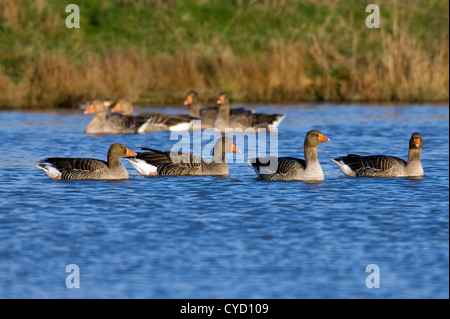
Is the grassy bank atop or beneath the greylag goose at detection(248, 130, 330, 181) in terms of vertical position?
atop

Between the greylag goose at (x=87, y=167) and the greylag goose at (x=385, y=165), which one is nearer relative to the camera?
the greylag goose at (x=87, y=167)

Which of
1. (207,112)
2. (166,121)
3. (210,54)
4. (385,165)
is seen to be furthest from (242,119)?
(385,165)

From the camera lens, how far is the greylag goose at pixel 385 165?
14.8 m

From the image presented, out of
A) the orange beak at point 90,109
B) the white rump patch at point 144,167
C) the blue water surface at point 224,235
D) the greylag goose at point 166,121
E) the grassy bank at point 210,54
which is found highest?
the grassy bank at point 210,54

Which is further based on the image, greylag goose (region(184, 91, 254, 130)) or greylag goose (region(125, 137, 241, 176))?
greylag goose (region(184, 91, 254, 130))

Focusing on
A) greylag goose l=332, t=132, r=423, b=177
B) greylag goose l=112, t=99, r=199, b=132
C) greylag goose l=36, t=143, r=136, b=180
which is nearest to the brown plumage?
greylag goose l=112, t=99, r=199, b=132

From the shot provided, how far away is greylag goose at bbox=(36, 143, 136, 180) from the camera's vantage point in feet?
47.4

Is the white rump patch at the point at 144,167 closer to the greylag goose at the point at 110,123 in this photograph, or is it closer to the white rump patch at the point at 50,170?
the white rump patch at the point at 50,170

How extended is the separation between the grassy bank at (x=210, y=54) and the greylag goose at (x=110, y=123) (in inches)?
197

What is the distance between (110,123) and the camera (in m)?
22.5

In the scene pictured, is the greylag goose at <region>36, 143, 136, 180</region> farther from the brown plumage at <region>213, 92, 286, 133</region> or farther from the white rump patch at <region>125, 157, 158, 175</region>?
the brown plumage at <region>213, 92, 286, 133</region>

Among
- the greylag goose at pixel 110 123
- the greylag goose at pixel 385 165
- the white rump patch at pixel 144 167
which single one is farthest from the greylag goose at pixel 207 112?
the greylag goose at pixel 385 165

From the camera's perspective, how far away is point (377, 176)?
14.9 metres

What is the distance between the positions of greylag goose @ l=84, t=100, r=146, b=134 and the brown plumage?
1966mm
